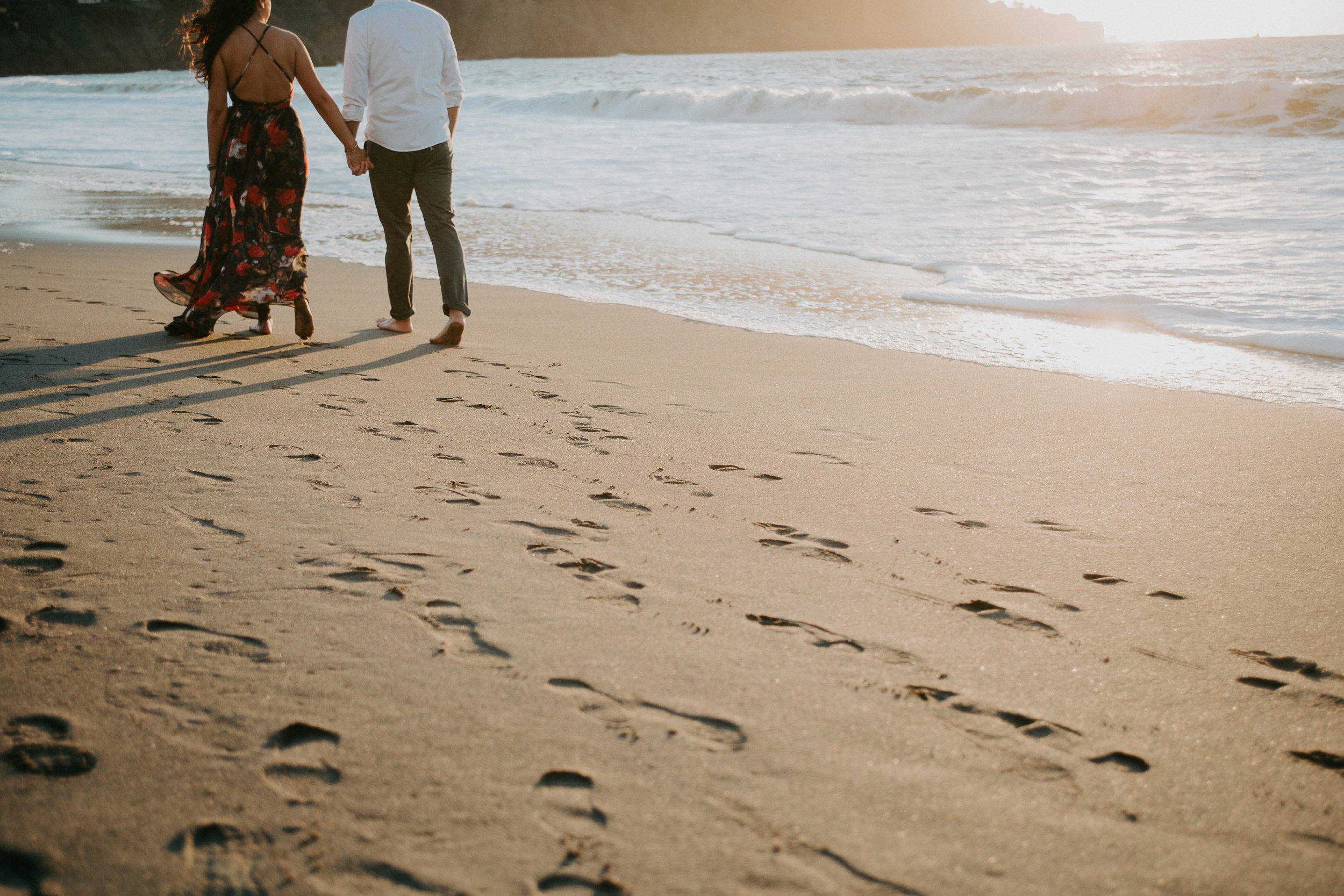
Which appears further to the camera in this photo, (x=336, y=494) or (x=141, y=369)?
(x=141, y=369)

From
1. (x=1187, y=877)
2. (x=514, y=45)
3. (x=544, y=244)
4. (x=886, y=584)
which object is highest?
(x=514, y=45)

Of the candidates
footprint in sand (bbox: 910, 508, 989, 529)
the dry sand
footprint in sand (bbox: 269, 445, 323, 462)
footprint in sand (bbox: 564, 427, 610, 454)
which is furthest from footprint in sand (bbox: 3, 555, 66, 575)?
footprint in sand (bbox: 910, 508, 989, 529)

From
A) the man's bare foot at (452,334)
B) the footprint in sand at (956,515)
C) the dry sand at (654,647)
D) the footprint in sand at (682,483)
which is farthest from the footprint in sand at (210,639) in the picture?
the man's bare foot at (452,334)

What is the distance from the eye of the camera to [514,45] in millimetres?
66250

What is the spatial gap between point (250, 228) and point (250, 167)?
0.27 meters

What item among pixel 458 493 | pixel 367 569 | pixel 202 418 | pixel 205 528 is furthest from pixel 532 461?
pixel 202 418

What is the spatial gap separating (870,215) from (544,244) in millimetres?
2967

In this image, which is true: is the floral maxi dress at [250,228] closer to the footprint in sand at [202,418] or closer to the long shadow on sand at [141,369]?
the long shadow on sand at [141,369]

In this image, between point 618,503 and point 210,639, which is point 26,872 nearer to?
point 210,639

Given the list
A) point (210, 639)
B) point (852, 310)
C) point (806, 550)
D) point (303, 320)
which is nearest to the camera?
point (210, 639)

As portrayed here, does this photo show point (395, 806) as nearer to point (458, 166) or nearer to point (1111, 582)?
point (1111, 582)

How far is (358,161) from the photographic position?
3.94 meters

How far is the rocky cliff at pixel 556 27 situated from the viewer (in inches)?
1929

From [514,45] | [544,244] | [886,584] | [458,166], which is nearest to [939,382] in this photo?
[886,584]
